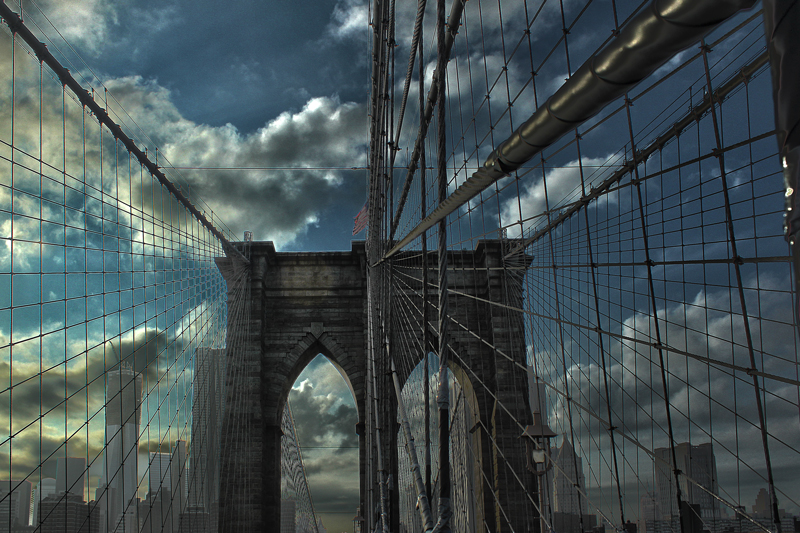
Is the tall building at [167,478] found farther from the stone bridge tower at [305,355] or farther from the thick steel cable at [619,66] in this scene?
the thick steel cable at [619,66]

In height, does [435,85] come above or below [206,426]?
above

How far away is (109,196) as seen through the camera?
4250mm

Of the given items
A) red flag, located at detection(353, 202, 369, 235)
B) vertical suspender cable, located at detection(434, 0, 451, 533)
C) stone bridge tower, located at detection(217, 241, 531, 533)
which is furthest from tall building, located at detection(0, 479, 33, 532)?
red flag, located at detection(353, 202, 369, 235)

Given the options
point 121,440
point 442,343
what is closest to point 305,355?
point 121,440

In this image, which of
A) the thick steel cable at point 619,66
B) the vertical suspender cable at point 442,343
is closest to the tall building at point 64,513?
the vertical suspender cable at point 442,343

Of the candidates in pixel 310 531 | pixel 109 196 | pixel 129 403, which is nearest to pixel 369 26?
pixel 109 196

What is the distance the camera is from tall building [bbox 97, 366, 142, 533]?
4.09m

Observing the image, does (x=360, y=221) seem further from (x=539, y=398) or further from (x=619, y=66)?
(x=619, y=66)

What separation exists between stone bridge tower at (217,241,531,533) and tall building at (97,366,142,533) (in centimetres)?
354

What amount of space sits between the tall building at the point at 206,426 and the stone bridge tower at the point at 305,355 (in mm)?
327

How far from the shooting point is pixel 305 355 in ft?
32.4

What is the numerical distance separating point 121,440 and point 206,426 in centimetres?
255

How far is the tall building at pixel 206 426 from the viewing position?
657 cm

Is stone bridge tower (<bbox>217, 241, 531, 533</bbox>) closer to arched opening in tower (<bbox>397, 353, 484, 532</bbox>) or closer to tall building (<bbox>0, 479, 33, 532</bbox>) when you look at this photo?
arched opening in tower (<bbox>397, 353, 484, 532</bbox>)
